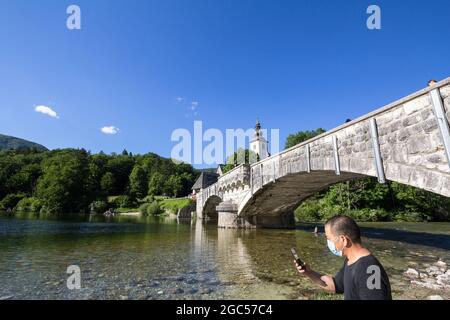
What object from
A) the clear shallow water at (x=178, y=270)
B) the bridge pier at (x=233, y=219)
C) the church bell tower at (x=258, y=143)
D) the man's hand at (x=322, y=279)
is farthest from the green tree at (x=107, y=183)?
the man's hand at (x=322, y=279)

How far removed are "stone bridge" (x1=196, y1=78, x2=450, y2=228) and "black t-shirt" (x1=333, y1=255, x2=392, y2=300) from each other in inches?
181

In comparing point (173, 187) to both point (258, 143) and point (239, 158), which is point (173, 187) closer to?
point (239, 158)

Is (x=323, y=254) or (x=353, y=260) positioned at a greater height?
(x=353, y=260)

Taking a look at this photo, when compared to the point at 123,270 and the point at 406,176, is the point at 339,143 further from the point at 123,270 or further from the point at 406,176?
the point at 123,270

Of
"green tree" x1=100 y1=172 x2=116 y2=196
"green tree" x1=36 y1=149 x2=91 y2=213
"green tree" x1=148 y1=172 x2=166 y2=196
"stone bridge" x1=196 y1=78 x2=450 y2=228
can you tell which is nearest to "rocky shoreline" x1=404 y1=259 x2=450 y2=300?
"stone bridge" x1=196 y1=78 x2=450 y2=228

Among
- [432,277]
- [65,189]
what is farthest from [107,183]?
[432,277]

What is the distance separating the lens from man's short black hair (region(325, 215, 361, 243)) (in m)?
2.64

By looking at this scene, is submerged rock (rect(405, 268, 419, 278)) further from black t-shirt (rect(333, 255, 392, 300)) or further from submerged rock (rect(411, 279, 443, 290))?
black t-shirt (rect(333, 255, 392, 300))

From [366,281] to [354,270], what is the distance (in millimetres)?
158

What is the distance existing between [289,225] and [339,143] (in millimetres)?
13764

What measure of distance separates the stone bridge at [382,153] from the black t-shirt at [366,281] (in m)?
4.60

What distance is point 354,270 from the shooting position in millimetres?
2443
